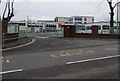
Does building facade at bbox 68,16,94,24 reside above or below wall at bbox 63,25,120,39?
above

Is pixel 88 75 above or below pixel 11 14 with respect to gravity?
below

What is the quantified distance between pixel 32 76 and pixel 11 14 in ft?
131

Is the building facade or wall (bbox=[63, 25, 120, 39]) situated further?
the building facade

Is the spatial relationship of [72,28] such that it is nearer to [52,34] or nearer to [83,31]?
[83,31]

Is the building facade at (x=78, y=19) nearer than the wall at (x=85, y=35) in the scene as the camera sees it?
No

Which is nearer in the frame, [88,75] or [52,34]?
[88,75]

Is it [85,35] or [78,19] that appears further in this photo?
[78,19]

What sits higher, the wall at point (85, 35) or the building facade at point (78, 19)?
the building facade at point (78, 19)

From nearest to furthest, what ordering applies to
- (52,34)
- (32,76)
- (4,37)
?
(32,76), (4,37), (52,34)

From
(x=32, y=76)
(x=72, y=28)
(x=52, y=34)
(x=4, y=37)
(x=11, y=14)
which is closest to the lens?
(x=32, y=76)

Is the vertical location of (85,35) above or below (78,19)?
below

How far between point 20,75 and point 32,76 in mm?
486

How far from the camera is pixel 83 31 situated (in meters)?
34.3

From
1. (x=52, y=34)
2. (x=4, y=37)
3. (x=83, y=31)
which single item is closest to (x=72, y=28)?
(x=83, y=31)
